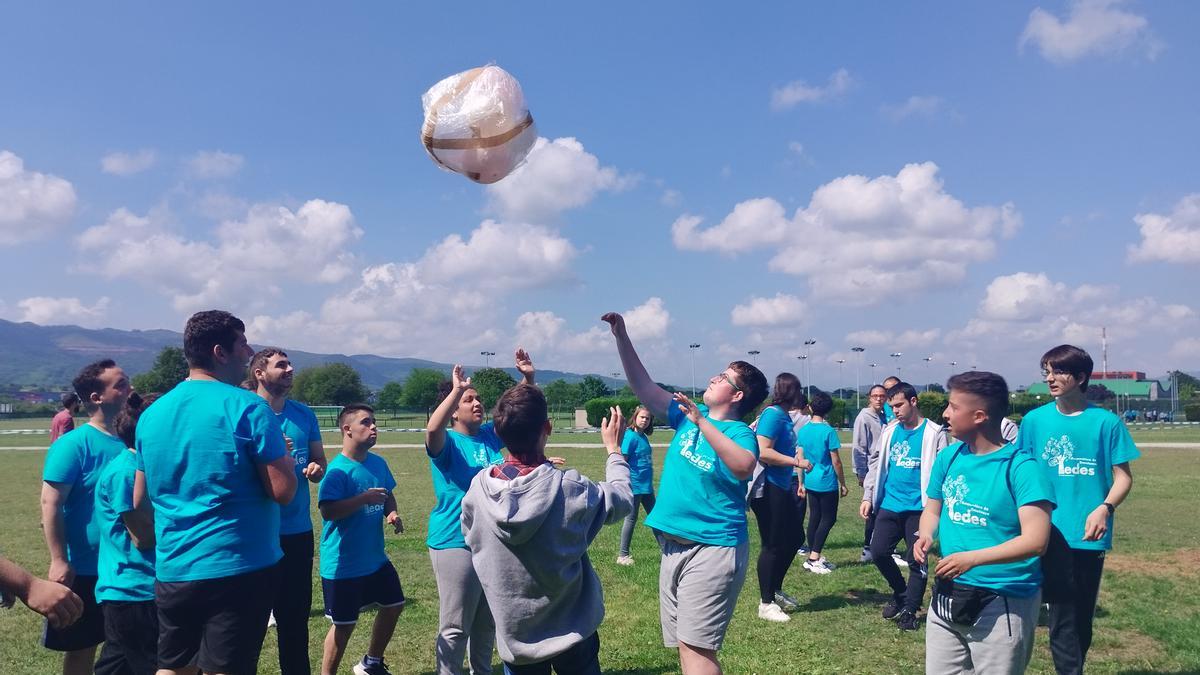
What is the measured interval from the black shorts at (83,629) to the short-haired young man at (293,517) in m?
0.94

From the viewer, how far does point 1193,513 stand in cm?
1384

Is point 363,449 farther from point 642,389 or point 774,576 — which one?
point 774,576

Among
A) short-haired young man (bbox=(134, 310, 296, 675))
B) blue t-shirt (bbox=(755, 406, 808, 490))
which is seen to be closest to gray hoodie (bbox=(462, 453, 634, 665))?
short-haired young man (bbox=(134, 310, 296, 675))

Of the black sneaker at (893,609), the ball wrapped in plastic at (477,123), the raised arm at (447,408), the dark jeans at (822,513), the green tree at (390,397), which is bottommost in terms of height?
the green tree at (390,397)

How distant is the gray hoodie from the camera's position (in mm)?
3215

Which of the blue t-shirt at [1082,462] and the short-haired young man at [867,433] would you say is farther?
the short-haired young man at [867,433]

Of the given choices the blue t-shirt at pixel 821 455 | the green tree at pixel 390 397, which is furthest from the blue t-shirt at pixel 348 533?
the green tree at pixel 390 397

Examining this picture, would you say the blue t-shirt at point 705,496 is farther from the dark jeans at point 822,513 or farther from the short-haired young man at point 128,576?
the dark jeans at point 822,513

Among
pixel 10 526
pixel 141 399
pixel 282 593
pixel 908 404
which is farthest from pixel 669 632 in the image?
pixel 10 526

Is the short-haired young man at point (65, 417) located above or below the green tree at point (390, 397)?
above

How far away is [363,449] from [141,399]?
1.38 metres

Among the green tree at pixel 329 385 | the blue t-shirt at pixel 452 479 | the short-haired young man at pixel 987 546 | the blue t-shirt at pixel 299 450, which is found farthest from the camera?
the green tree at pixel 329 385

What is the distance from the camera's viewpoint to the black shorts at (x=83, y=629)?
4453 millimetres

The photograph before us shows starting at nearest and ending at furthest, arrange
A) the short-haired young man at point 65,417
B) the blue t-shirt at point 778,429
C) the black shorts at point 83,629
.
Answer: the black shorts at point 83,629 < the short-haired young man at point 65,417 < the blue t-shirt at point 778,429
